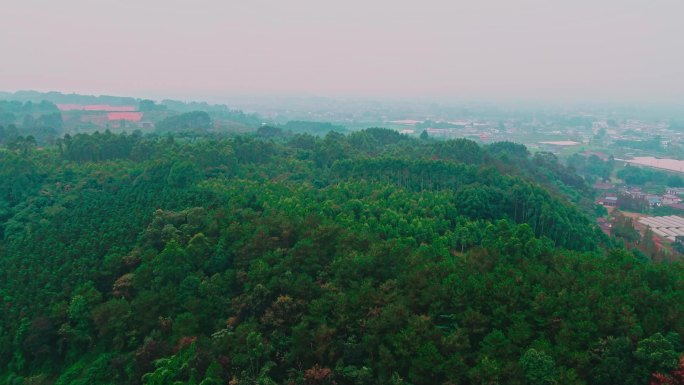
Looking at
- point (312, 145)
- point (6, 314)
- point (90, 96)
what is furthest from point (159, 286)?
point (90, 96)

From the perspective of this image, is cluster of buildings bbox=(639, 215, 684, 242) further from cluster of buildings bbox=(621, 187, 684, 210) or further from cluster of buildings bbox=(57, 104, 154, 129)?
cluster of buildings bbox=(57, 104, 154, 129)

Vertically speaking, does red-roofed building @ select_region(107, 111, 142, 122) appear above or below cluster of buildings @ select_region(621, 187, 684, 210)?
above

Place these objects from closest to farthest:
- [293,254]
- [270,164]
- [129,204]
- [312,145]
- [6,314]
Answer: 1. [293,254]
2. [6,314]
3. [129,204]
4. [270,164]
5. [312,145]

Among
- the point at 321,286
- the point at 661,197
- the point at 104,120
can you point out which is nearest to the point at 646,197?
the point at 661,197

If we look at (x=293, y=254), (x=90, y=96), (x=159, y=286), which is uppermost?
(x=90, y=96)

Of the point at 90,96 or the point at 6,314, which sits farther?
the point at 90,96

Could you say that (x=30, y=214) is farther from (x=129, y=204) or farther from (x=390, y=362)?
(x=390, y=362)

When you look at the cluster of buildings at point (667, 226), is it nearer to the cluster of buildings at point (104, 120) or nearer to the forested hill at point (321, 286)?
the forested hill at point (321, 286)

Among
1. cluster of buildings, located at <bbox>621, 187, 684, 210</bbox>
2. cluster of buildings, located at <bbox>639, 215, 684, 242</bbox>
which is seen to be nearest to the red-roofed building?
cluster of buildings, located at <bbox>621, 187, 684, 210</bbox>

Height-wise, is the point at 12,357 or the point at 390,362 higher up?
the point at 390,362

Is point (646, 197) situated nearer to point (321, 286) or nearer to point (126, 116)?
point (321, 286)
